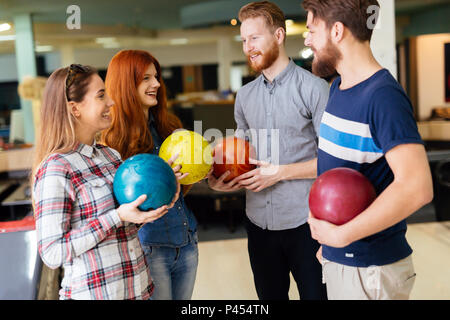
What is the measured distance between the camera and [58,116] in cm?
137

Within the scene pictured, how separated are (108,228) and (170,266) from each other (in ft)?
1.65

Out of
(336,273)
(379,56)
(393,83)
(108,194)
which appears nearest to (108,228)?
(108,194)

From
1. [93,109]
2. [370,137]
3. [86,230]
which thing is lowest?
[86,230]

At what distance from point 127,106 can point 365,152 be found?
87cm

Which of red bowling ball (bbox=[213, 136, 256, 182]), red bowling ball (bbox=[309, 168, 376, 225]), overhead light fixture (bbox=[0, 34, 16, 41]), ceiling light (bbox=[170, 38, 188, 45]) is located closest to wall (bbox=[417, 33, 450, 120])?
ceiling light (bbox=[170, 38, 188, 45])

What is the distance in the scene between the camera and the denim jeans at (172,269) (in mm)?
1721

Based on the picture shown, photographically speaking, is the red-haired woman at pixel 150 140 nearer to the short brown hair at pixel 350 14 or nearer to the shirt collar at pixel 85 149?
the shirt collar at pixel 85 149

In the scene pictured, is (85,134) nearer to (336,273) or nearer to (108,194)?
(108,194)

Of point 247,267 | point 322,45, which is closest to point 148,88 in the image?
point 322,45

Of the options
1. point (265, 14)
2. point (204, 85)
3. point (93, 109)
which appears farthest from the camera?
point (204, 85)

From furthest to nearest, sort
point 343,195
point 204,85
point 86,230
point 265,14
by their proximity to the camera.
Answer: point 204,85 → point 265,14 → point 86,230 → point 343,195

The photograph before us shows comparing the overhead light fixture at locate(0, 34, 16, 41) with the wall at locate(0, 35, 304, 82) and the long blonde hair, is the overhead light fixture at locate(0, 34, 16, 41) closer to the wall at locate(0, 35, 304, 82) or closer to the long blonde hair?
the wall at locate(0, 35, 304, 82)

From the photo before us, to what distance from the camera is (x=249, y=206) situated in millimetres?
1931

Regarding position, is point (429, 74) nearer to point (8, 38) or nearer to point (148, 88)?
point (8, 38)
